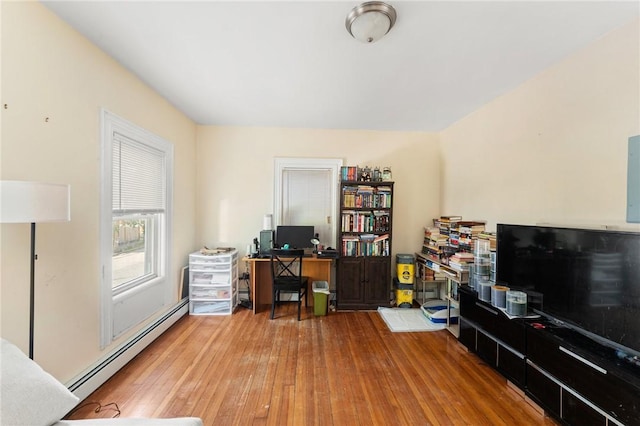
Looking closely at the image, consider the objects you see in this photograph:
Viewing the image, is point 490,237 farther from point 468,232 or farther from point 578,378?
point 578,378

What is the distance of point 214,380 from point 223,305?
143cm

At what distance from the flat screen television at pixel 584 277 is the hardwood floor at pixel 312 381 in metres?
0.77

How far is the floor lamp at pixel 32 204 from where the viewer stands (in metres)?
1.16

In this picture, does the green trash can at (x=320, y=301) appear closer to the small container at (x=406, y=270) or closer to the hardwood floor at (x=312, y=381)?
the hardwood floor at (x=312, y=381)

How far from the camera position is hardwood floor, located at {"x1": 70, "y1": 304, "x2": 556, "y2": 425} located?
1708mm

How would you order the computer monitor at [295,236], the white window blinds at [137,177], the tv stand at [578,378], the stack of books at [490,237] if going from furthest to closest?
the computer monitor at [295,236] → the stack of books at [490,237] → the white window blinds at [137,177] → the tv stand at [578,378]

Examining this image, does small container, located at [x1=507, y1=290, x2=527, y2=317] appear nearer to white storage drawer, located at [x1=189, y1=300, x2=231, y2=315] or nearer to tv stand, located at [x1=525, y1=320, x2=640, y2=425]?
tv stand, located at [x1=525, y1=320, x2=640, y2=425]

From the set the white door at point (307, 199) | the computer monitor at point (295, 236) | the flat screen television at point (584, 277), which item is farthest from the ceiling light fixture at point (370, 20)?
the computer monitor at point (295, 236)

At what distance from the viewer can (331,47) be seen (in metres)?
1.90

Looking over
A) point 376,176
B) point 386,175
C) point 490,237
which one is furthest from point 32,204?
point 490,237

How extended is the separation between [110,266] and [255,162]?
229cm

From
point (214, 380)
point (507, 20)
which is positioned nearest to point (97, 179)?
point (214, 380)

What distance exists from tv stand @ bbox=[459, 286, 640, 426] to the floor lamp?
3.11 m

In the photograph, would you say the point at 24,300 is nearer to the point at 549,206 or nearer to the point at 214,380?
the point at 214,380
